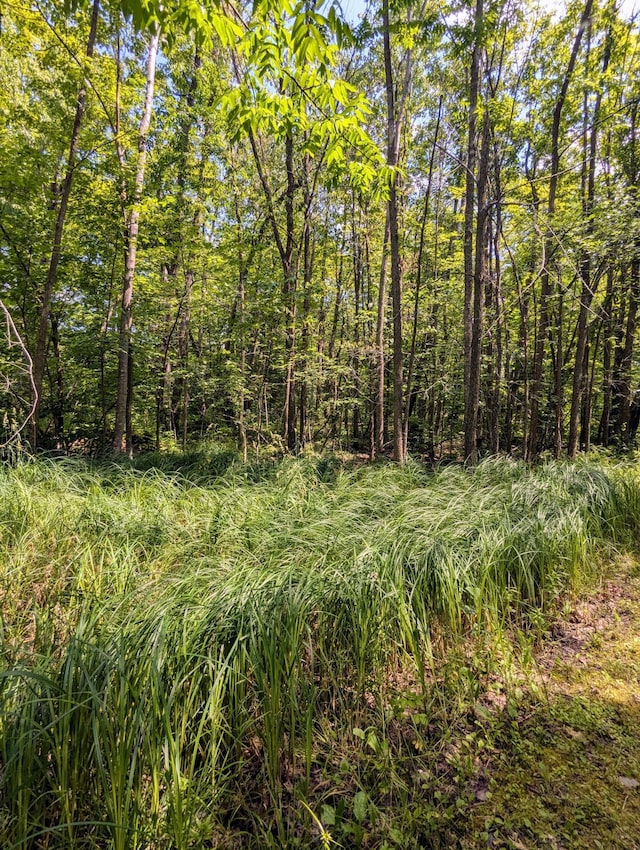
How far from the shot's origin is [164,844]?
115 centimetres

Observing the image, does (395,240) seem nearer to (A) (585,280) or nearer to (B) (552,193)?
(B) (552,193)

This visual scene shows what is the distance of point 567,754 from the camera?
1576 mm

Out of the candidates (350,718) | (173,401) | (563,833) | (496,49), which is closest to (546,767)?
(563,833)

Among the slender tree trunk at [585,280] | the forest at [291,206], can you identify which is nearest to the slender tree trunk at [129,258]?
the forest at [291,206]

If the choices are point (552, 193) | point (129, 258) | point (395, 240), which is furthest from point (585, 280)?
point (129, 258)

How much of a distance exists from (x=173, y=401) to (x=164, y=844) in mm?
10947

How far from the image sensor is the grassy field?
3.91 feet

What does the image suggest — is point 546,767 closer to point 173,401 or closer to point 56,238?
point 56,238

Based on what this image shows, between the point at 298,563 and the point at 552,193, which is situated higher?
the point at 552,193

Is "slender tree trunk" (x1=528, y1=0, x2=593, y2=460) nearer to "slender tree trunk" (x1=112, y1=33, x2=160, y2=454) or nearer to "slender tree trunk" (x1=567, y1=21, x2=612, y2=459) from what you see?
"slender tree trunk" (x1=567, y1=21, x2=612, y2=459)

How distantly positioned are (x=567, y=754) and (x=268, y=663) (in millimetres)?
1372

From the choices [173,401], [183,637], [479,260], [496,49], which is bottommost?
[183,637]

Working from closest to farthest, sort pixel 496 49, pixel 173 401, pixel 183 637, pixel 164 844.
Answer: pixel 164 844, pixel 183 637, pixel 496 49, pixel 173 401

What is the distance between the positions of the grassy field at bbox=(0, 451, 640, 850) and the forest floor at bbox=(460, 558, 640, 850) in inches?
1.7
